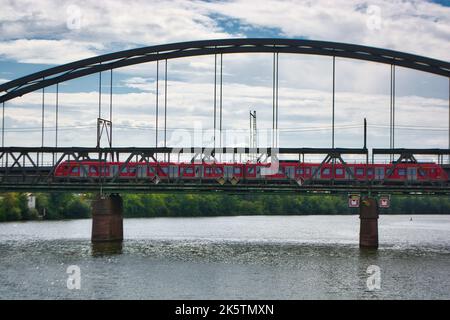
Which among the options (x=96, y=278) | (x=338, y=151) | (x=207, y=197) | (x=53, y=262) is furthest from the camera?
(x=207, y=197)

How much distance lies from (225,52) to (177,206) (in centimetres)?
8951

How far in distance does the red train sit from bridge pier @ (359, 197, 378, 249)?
8.95 feet

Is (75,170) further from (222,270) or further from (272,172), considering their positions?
(222,270)

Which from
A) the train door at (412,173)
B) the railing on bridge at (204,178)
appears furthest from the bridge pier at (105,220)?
the train door at (412,173)

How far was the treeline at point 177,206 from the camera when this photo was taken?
13212 centimetres

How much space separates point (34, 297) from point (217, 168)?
127 ft

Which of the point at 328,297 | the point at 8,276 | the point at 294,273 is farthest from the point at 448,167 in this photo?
the point at 8,276

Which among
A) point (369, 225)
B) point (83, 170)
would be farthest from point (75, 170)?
point (369, 225)

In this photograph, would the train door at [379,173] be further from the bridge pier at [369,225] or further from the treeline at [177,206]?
the treeline at [177,206]

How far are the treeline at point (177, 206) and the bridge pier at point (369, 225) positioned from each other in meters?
35.7

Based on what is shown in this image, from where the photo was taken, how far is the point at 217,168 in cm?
7638

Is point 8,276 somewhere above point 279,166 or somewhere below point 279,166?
below

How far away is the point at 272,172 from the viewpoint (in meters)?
75.2
